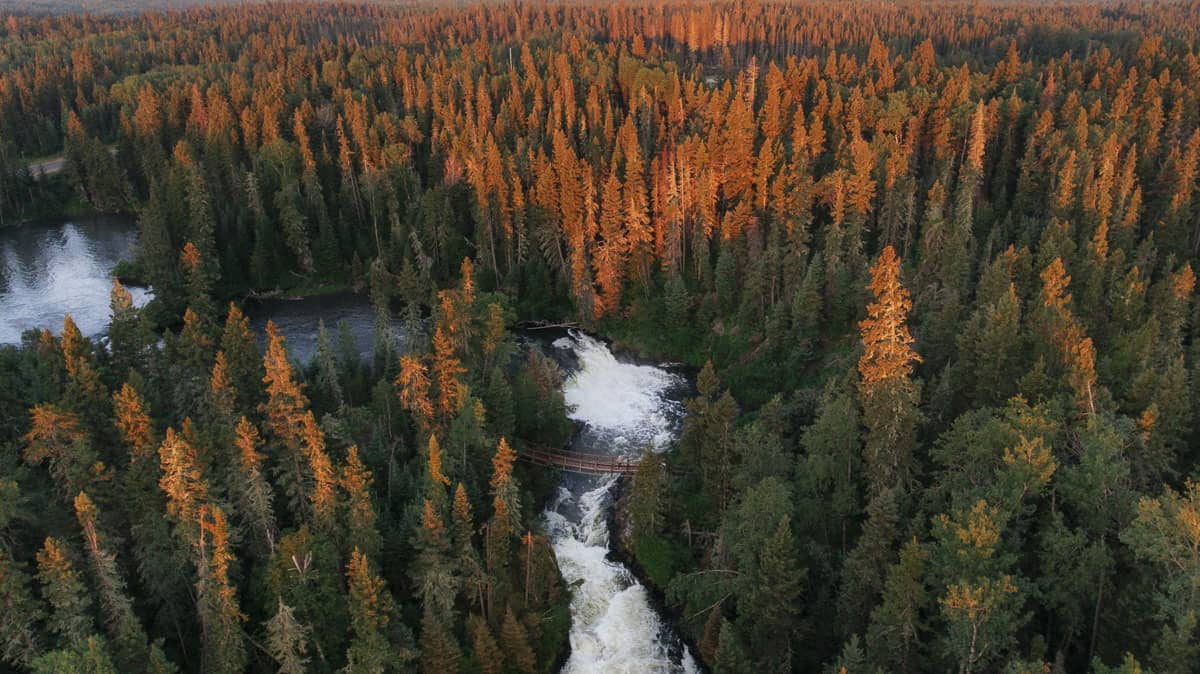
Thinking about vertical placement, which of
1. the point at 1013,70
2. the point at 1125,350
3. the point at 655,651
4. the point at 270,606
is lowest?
the point at 655,651

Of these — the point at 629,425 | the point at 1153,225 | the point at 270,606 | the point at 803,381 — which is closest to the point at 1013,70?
the point at 1153,225

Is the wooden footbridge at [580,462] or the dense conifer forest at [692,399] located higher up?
the dense conifer forest at [692,399]

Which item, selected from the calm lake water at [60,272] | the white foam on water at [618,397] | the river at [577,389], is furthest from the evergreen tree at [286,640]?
the calm lake water at [60,272]

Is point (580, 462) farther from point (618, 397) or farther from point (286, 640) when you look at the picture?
point (286, 640)

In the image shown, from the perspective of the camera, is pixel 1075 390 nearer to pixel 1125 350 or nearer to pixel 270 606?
pixel 1125 350

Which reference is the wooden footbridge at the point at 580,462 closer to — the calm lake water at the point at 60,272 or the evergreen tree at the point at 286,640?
the evergreen tree at the point at 286,640

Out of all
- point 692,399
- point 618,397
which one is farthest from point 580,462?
point 618,397
